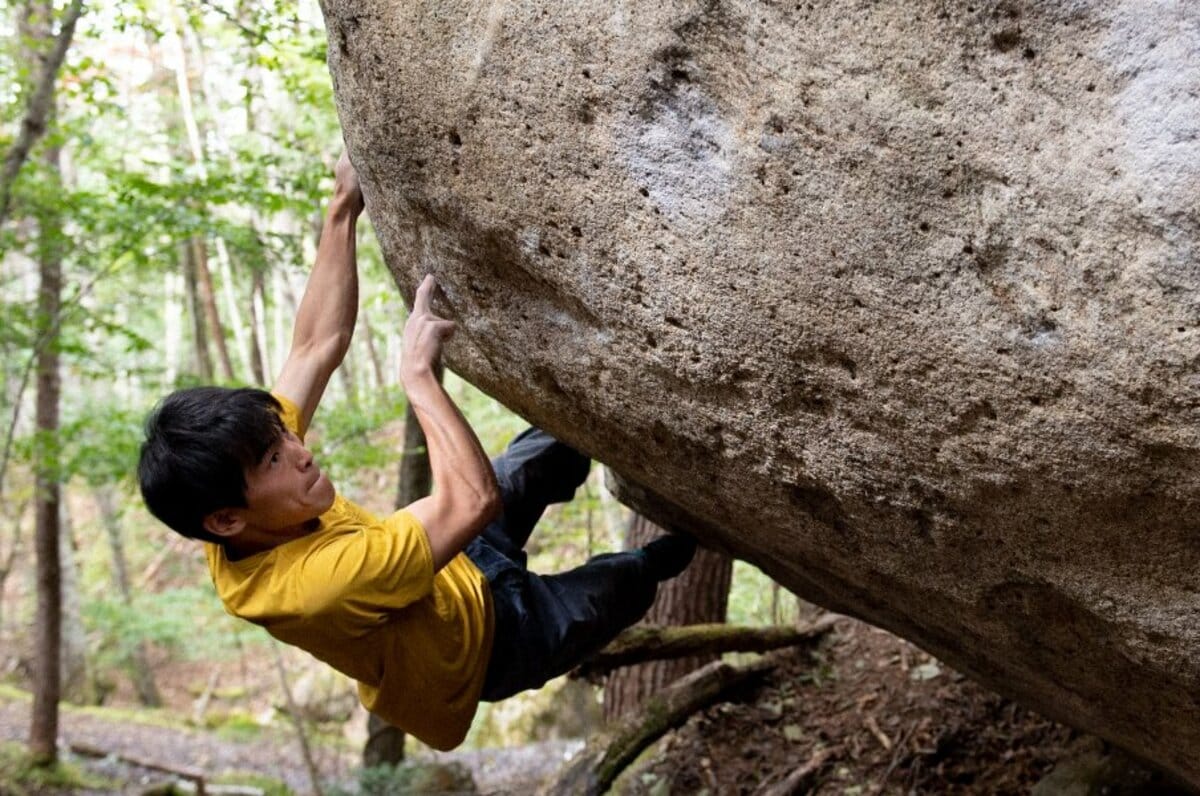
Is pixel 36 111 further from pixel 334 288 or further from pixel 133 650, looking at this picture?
pixel 133 650

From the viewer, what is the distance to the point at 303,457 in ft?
9.95

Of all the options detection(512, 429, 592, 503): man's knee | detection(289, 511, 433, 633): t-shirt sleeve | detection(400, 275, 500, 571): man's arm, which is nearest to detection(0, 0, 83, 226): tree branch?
detection(512, 429, 592, 503): man's knee

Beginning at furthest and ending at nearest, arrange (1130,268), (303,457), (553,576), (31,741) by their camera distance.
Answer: (31,741) → (553,576) → (303,457) → (1130,268)

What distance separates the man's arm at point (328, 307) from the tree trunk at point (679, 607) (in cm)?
337

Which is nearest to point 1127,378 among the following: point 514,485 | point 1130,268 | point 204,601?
point 1130,268

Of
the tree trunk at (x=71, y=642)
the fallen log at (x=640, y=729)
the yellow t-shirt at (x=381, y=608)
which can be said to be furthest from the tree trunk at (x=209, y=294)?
the yellow t-shirt at (x=381, y=608)

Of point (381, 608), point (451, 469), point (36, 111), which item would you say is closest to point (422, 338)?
point (451, 469)

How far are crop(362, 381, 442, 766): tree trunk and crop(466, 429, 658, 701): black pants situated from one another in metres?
3.61

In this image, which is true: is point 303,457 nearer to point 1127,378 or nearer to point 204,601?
point 1127,378

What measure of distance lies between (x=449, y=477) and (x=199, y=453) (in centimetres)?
71

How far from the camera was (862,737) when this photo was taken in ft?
17.9

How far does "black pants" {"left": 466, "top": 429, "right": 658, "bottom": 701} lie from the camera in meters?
3.59

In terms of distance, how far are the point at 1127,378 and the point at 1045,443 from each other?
24 cm

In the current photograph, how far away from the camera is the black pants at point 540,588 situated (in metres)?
3.59
